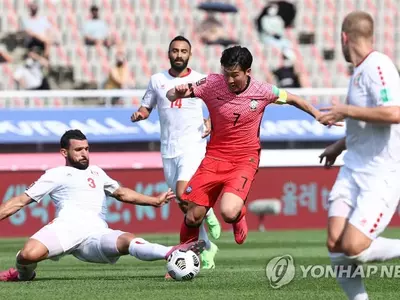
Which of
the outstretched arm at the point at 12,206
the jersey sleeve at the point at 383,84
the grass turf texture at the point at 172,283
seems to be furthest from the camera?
the outstretched arm at the point at 12,206

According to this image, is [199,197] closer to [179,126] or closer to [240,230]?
[240,230]

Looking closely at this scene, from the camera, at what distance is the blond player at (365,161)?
24.3ft

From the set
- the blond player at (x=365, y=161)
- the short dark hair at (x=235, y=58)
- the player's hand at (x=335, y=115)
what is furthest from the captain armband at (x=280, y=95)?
the player's hand at (x=335, y=115)

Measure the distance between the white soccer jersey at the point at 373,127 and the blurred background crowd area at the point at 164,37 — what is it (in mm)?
14267

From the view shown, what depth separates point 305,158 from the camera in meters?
20.8

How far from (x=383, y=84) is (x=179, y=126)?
5.91 m

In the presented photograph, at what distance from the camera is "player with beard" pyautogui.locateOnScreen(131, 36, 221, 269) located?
1295cm

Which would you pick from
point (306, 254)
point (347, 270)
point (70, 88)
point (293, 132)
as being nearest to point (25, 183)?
point (70, 88)

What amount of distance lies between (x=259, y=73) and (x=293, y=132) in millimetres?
3295

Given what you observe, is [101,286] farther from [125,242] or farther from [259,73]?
[259,73]

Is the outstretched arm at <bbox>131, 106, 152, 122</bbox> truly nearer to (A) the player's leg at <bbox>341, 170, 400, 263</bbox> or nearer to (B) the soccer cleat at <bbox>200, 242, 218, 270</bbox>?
(B) the soccer cleat at <bbox>200, 242, 218, 270</bbox>

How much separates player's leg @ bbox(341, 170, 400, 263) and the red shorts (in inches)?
130

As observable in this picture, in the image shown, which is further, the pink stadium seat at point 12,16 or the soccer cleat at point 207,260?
the pink stadium seat at point 12,16

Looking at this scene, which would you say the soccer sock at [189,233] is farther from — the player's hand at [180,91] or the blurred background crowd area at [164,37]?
the blurred background crowd area at [164,37]
